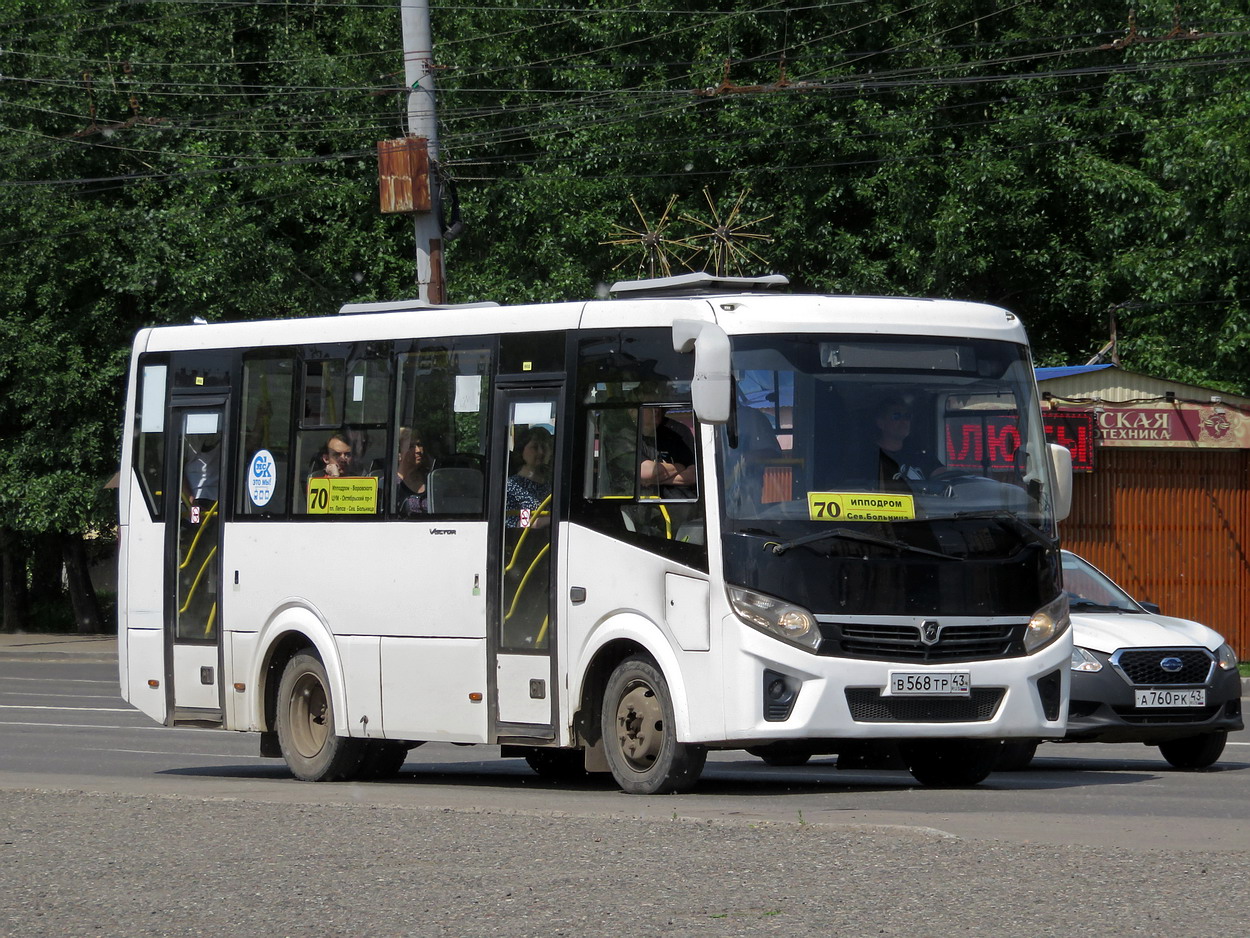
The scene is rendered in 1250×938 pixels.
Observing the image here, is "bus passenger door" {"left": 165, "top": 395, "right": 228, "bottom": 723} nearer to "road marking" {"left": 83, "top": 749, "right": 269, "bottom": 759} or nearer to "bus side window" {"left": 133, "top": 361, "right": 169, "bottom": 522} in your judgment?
"bus side window" {"left": 133, "top": 361, "right": 169, "bottom": 522}

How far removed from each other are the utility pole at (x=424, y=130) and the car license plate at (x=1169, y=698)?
28.4 feet

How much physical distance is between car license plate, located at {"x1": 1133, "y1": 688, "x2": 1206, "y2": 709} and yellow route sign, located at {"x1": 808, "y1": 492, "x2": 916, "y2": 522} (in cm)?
344

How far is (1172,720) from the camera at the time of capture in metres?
14.4

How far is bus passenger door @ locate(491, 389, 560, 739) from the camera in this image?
12.5m

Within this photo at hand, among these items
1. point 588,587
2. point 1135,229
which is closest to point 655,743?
point 588,587

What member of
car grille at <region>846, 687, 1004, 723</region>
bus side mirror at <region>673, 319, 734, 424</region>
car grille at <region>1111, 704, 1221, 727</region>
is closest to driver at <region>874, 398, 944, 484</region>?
bus side mirror at <region>673, 319, 734, 424</region>

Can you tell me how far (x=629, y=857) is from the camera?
8.72m

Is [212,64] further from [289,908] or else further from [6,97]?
[289,908]

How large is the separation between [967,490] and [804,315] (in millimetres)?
1324

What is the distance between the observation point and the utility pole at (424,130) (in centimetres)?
2072

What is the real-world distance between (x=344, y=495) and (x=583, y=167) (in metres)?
21.5

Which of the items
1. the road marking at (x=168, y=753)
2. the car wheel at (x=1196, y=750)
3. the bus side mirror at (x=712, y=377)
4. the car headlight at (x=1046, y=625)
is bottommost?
the road marking at (x=168, y=753)

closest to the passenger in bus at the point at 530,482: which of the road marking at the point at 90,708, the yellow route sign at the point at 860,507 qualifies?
the yellow route sign at the point at 860,507

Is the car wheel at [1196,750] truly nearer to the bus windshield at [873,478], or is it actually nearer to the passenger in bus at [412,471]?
the bus windshield at [873,478]
